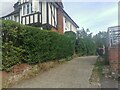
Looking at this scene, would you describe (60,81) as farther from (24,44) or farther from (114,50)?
(114,50)

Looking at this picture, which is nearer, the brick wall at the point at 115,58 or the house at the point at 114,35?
the brick wall at the point at 115,58

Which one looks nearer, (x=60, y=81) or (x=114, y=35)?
(x=60, y=81)

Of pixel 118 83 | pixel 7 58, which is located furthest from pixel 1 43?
pixel 118 83

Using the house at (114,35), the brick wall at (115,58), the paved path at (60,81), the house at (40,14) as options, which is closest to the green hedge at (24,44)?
the paved path at (60,81)

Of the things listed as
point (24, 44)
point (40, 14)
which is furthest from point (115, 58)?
point (40, 14)

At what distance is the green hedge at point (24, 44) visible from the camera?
10.3 meters

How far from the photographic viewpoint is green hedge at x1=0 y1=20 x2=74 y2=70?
33.9ft

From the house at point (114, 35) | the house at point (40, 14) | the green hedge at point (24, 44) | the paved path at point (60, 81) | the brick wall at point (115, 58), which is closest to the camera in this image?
the paved path at point (60, 81)

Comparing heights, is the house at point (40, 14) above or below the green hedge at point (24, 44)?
above

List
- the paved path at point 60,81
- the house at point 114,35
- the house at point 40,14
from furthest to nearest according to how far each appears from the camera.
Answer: the house at point 40,14
the house at point 114,35
the paved path at point 60,81

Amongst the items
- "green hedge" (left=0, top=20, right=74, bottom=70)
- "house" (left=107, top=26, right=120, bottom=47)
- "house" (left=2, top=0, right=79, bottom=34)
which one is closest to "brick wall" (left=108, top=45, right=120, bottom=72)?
"house" (left=107, top=26, right=120, bottom=47)

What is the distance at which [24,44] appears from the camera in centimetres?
1162

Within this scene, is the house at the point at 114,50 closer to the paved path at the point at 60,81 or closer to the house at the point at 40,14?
the paved path at the point at 60,81

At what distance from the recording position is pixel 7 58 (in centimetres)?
1028
